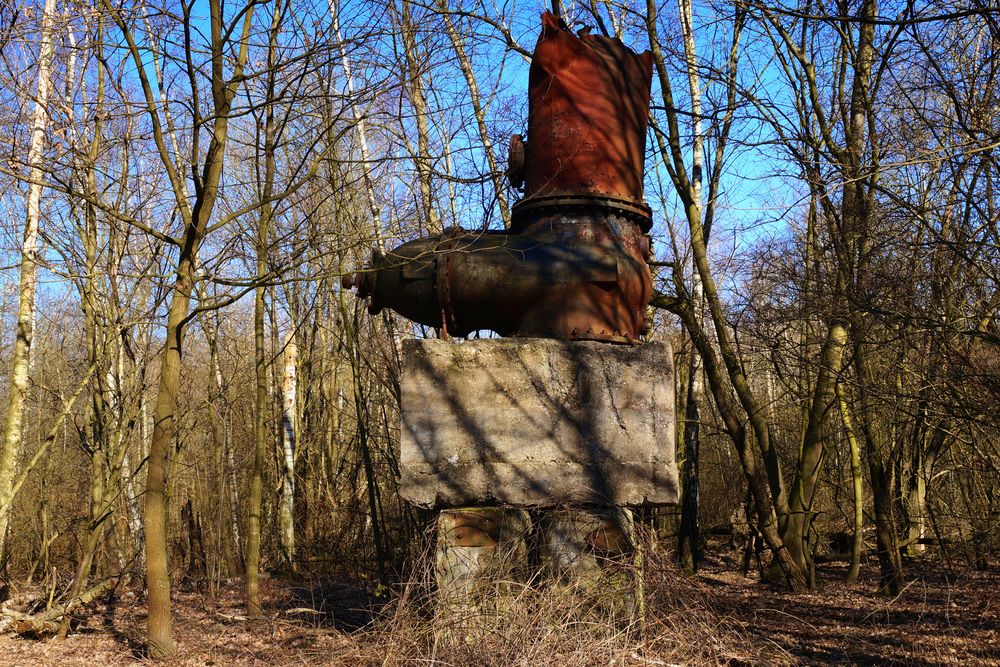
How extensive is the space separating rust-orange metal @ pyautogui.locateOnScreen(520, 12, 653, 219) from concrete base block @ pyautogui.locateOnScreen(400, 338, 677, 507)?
1.04 m

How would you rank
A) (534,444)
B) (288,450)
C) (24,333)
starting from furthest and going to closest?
(288,450)
(24,333)
(534,444)

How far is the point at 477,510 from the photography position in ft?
14.6

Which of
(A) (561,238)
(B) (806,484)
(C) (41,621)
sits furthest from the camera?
(B) (806,484)

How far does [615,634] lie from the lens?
152 inches

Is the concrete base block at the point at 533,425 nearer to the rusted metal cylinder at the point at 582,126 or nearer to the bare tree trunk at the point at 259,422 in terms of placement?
the rusted metal cylinder at the point at 582,126

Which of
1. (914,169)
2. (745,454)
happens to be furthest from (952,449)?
(914,169)

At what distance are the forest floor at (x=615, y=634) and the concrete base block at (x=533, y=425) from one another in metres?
0.58

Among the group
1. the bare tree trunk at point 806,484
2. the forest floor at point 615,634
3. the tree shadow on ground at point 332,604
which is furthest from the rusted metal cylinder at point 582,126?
the bare tree trunk at point 806,484

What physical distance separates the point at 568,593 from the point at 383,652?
35.2 inches

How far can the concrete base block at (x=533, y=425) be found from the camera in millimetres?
4465

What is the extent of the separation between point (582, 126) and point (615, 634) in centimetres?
284

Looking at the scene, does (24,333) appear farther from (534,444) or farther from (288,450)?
(534,444)

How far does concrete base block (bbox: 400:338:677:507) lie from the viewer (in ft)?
14.6

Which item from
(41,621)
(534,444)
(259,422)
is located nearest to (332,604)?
(259,422)
